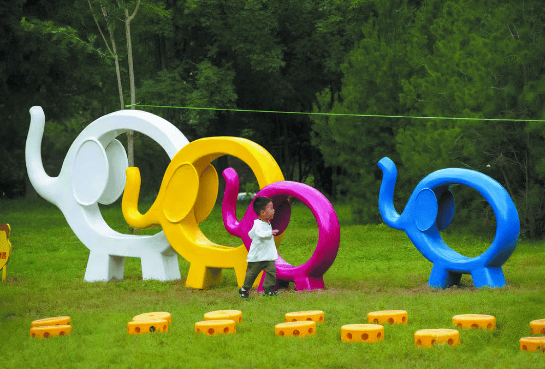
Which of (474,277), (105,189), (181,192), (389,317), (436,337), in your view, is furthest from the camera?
(105,189)

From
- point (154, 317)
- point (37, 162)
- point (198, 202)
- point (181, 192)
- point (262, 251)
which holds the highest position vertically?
point (37, 162)

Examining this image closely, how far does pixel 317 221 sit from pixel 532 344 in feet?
11.4

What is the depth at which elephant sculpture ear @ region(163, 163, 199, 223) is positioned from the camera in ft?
33.4

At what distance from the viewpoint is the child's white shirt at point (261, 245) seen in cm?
852

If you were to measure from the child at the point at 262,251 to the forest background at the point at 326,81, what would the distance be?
4641 mm

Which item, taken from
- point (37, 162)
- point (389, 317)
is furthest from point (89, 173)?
point (389, 317)

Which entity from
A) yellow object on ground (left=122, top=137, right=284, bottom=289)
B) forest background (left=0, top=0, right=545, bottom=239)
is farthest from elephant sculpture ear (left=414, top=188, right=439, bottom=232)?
forest background (left=0, top=0, right=545, bottom=239)

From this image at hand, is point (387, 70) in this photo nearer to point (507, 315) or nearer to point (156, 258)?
point (156, 258)

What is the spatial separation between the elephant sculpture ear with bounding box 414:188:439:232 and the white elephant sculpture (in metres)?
3.79

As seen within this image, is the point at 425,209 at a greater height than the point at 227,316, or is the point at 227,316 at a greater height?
the point at 425,209

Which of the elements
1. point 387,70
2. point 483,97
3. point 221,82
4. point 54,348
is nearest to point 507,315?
point 54,348

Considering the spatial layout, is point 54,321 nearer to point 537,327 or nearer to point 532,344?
point 532,344

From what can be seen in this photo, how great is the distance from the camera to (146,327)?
6562mm

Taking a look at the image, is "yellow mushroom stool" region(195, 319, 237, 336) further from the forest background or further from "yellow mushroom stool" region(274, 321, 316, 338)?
the forest background
